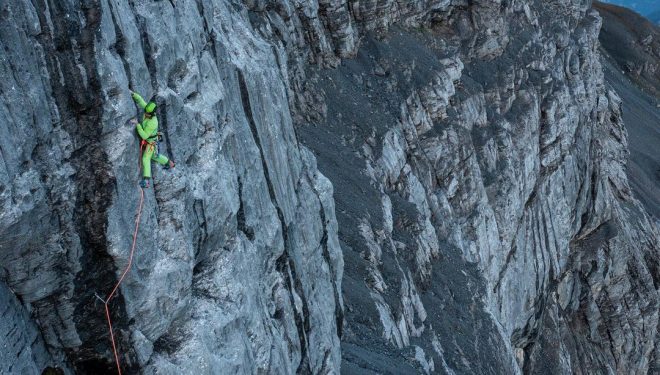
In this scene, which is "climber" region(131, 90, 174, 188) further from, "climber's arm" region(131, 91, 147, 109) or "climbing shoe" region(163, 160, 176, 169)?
"climbing shoe" region(163, 160, 176, 169)

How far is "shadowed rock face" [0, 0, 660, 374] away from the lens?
39.0 ft

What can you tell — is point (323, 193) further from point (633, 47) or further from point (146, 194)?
point (633, 47)

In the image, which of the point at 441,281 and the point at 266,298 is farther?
the point at 441,281

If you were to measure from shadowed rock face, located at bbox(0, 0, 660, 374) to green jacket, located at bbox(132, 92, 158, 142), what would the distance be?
0.75 ft

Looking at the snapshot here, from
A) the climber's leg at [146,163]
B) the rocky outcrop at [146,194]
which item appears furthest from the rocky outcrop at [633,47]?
the climber's leg at [146,163]

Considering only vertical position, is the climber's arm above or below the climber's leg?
above

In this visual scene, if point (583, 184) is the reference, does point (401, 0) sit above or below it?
above

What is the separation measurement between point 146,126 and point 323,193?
8.88 meters

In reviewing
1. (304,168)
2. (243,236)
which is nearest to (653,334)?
(304,168)

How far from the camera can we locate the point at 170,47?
553 inches

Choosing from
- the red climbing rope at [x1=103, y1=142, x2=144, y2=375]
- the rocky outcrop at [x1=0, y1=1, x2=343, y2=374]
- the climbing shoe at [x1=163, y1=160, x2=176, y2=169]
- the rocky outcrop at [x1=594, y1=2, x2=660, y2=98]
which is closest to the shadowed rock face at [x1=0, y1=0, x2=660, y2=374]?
the rocky outcrop at [x1=0, y1=1, x2=343, y2=374]

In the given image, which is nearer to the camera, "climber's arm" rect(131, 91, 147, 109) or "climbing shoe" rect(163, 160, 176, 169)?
"climber's arm" rect(131, 91, 147, 109)

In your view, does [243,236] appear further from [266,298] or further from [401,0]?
[401,0]

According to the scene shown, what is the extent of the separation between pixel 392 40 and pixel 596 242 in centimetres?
2434
